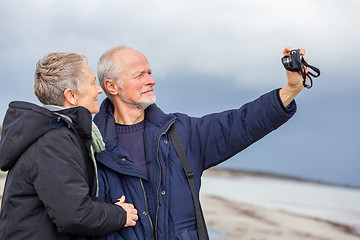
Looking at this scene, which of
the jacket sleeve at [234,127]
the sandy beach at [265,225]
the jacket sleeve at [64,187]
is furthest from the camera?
the sandy beach at [265,225]

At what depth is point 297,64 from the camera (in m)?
3.74

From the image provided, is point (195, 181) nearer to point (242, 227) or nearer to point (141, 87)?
point (141, 87)

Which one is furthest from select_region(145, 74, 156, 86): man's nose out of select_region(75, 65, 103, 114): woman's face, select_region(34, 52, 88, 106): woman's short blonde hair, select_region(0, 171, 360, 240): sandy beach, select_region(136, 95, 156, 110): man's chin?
select_region(0, 171, 360, 240): sandy beach

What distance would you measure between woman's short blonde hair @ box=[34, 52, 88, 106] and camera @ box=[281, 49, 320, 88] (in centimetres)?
149

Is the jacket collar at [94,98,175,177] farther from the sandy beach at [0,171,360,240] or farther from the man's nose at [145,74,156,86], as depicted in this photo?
the sandy beach at [0,171,360,240]

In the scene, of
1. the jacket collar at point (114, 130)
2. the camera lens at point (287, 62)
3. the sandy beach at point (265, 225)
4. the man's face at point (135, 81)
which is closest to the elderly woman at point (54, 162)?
the jacket collar at point (114, 130)

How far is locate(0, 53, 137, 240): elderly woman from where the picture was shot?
3.00 m

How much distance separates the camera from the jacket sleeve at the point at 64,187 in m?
2.98

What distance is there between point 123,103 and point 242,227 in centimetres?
→ 841

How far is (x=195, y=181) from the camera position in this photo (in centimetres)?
388

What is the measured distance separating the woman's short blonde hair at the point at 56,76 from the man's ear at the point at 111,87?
0.72 meters

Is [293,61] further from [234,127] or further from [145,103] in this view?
[145,103]

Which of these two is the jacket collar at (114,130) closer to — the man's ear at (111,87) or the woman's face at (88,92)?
the man's ear at (111,87)

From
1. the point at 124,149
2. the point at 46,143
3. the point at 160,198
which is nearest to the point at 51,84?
the point at 46,143
